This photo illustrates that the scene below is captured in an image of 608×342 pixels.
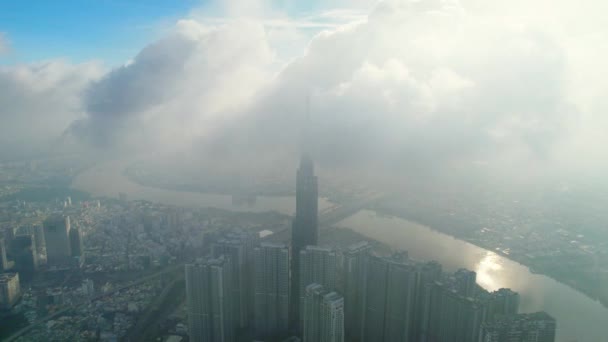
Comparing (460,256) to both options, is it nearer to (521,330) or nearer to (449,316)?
(449,316)

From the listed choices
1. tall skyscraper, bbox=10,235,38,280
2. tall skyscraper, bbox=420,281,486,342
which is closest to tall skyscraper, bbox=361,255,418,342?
tall skyscraper, bbox=420,281,486,342

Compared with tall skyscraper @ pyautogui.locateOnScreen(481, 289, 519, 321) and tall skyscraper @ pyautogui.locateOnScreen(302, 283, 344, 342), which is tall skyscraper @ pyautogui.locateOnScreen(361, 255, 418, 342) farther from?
tall skyscraper @ pyautogui.locateOnScreen(302, 283, 344, 342)

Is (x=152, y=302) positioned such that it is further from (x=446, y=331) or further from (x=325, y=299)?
(x=446, y=331)

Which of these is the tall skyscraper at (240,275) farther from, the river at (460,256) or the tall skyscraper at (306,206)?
the river at (460,256)

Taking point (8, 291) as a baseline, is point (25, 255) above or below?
above

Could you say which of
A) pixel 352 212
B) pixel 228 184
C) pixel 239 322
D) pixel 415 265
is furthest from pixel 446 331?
pixel 228 184

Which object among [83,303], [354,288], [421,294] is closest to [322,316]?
[354,288]

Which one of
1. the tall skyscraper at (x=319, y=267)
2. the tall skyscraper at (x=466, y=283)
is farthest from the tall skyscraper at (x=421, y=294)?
the tall skyscraper at (x=319, y=267)
